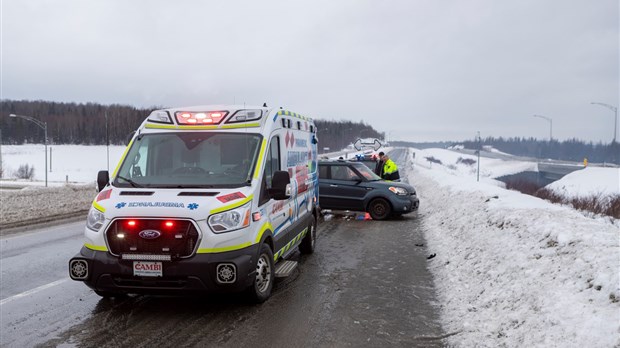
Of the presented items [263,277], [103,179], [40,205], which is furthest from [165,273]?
[40,205]

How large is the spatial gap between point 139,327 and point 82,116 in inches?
5736

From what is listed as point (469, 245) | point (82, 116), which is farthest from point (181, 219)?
point (82, 116)

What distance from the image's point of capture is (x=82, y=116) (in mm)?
134125

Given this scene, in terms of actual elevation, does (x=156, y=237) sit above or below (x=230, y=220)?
below

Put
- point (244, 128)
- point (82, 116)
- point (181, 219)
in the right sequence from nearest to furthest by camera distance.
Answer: point (181, 219) → point (244, 128) → point (82, 116)

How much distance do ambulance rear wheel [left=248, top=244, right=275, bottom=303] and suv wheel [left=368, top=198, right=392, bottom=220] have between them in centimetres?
826

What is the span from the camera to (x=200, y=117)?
20.7ft

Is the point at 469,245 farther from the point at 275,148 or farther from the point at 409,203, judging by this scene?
the point at 409,203

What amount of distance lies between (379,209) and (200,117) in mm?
8558

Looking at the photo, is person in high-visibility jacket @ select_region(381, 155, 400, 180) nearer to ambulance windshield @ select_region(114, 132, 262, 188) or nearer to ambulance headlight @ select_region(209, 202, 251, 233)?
ambulance windshield @ select_region(114, 132, 262, 188)

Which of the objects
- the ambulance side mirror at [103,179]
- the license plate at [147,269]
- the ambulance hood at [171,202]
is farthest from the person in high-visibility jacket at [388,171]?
the license plate at [147,269]

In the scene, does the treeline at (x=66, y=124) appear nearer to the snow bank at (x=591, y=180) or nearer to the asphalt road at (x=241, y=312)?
the snow bank at (x=591, y=180)

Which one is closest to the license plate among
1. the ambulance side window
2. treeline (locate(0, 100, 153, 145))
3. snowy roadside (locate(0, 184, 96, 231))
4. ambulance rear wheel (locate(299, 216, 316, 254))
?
the ambulance side window

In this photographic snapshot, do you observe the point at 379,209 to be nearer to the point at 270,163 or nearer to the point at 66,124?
the point at 270,163
